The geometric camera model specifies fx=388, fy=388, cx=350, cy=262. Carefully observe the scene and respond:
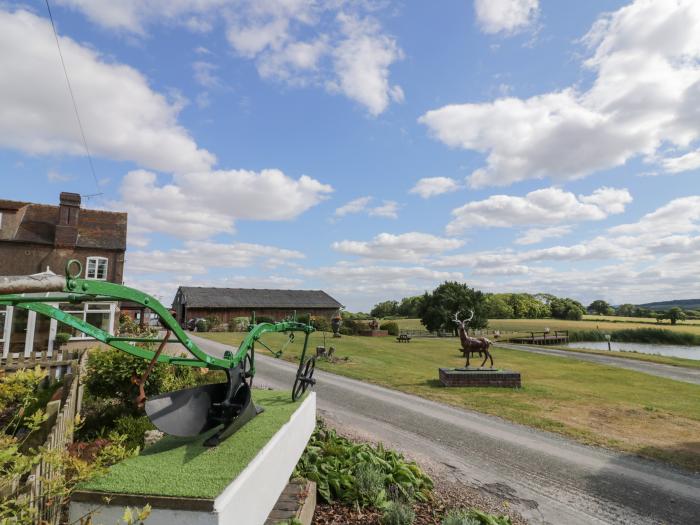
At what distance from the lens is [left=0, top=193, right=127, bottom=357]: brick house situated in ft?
67.8

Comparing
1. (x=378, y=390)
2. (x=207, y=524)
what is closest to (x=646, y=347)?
(x=378, y=390)

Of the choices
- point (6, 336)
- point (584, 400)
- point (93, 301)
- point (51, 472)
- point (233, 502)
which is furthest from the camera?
point (6, 336)

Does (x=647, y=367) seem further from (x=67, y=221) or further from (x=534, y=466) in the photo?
(x=67, y=221)

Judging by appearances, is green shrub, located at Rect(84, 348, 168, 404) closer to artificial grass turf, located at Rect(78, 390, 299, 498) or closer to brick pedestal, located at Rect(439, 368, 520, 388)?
artificial grass turf, located at Rect(78, 390, 299, 498)

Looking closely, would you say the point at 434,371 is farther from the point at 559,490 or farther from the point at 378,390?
the point at 559,490

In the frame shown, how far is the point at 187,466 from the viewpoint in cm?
426

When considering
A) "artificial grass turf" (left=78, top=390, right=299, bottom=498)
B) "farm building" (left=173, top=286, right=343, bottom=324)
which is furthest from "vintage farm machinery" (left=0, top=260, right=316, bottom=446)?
"farm building" (left=173, top=286, right=343, bottom=324)

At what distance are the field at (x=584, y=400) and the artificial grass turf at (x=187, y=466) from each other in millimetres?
10077

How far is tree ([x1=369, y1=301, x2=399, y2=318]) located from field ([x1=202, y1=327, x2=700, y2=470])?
267 feet

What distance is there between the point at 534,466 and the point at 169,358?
8357 millimetres

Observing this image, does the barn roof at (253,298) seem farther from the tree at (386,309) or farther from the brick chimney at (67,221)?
the tree at (386,309)

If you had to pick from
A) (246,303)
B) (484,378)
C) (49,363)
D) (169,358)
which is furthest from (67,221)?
(246,303)

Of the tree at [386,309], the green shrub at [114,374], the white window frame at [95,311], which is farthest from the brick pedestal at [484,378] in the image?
the tree at [386,309]

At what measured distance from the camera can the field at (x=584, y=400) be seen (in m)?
11.1
